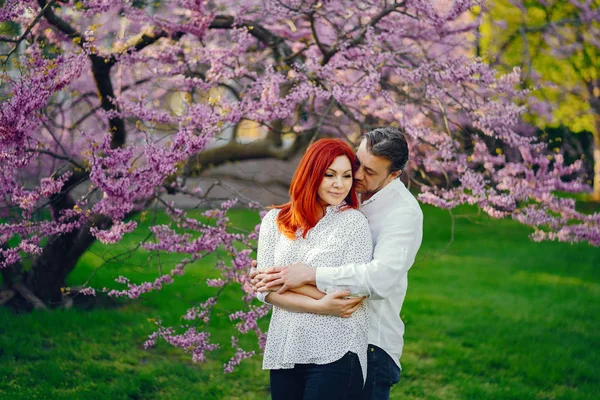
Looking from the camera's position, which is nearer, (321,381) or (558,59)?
(321,381)

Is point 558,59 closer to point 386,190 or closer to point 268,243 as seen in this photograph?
point 386,190

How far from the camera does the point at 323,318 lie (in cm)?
217

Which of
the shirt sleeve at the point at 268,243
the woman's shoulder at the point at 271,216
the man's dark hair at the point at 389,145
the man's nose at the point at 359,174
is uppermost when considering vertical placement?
the man's dark hair at the point at 389,145

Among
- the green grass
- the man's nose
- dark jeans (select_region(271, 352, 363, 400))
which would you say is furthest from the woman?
the green grass

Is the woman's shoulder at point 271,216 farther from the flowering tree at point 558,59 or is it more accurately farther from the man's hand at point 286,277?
the flowering tree at point 558,59

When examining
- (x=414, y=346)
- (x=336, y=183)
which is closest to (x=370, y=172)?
(x=336, y=183)

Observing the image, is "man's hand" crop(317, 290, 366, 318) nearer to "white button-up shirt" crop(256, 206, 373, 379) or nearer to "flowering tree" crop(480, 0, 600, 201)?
"white button-up shirt" crop(256, 206, 373, 379)

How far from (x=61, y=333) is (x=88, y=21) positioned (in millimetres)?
3701

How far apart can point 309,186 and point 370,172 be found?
12.3 inches

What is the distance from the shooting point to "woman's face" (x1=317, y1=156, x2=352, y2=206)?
7.33ft

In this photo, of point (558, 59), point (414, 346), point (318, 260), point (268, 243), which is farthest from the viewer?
point (558, 59)

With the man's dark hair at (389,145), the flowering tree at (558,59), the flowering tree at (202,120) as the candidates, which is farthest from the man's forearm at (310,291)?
the flowering tree at (558,59)

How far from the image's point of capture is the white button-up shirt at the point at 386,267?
6.96 feet

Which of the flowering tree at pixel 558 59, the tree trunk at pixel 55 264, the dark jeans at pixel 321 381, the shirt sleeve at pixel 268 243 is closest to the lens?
the dark jeans at pixel 321 381
